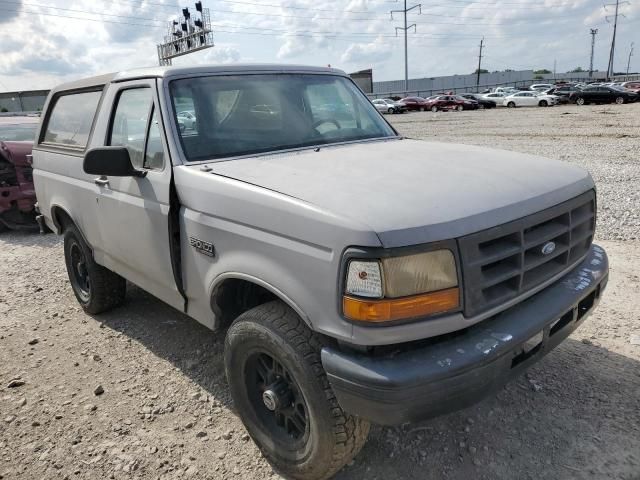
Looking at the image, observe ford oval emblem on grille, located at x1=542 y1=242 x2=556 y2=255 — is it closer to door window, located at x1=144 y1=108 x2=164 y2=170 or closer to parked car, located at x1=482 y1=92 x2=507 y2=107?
door window, located at x1=144 y1=108 x2=164 y2=170

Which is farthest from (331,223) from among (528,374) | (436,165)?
(528,374)

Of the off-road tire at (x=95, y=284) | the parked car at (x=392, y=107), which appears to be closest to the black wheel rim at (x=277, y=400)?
the off-road tire at (x=95, y=284)

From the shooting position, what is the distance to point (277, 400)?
8.22 ft

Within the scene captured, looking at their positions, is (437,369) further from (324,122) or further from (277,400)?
(324,122)

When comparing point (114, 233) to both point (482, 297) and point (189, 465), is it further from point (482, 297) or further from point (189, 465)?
point (482, 297)

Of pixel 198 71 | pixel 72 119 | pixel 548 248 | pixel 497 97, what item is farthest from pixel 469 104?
pixel 548 248

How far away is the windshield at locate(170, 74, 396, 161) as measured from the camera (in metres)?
3.07

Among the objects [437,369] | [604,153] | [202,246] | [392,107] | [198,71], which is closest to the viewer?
[437,369]

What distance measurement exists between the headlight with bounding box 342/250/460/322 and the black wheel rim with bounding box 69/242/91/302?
3378 mm

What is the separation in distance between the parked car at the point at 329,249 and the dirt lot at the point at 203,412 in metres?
0.28

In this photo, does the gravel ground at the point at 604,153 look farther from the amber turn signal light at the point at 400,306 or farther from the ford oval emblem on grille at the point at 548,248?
the amber turn signal light at the point at 400,306

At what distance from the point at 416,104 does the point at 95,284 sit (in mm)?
42440

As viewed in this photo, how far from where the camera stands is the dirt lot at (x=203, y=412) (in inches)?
104

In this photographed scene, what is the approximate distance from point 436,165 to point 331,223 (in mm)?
975
